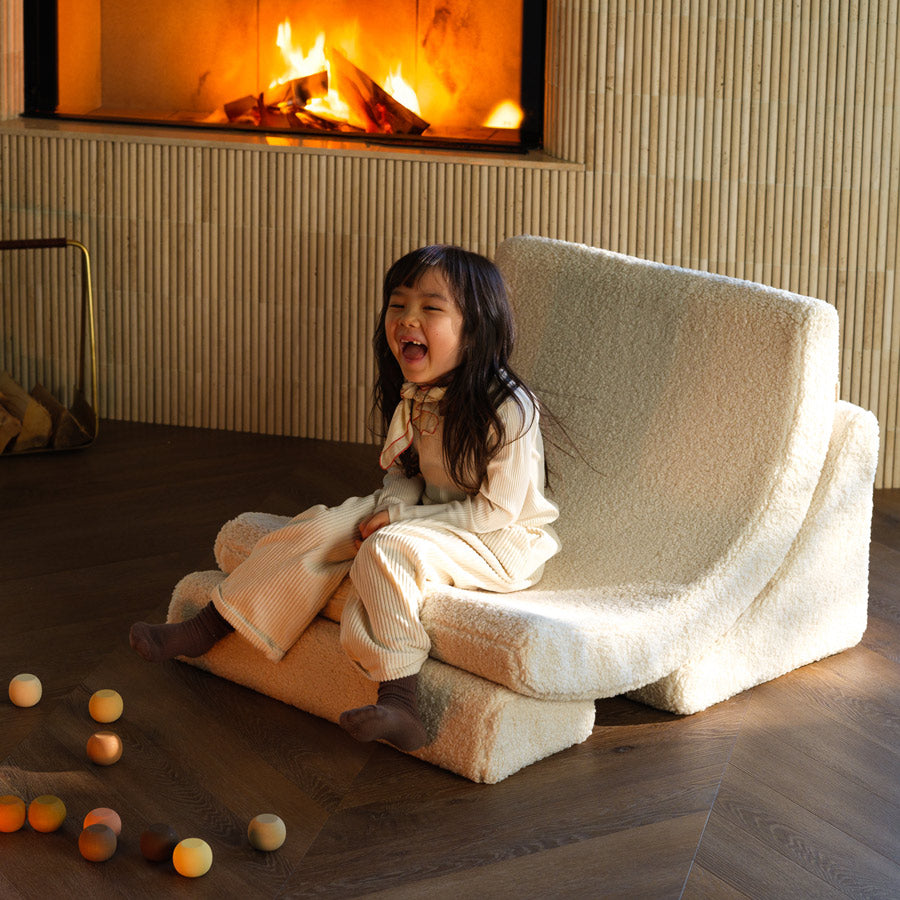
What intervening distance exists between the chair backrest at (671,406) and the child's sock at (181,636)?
569 mm

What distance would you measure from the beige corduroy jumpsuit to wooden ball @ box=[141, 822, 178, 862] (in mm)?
396

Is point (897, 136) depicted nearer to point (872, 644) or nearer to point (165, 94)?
point (872, 644)

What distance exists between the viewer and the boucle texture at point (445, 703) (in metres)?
→ 2.00

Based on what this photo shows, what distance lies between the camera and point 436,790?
6.56ft

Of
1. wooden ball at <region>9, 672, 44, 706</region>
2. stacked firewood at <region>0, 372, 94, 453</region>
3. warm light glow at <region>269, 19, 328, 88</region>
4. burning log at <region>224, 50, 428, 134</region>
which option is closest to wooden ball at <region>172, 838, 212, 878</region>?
wooden ball at <region>9, 672, 44, 706</region>

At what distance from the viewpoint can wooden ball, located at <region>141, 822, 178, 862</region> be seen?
1.79 m

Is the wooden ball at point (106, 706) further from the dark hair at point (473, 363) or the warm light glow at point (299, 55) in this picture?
the warm light glow at point (299, 55)

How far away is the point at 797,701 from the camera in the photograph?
2.31 meters

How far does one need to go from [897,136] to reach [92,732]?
2276mm

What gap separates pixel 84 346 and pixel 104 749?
1883 millimetres

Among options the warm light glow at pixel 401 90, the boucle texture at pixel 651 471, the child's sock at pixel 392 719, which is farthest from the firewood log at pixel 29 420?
the child's sock at pixel 392 719

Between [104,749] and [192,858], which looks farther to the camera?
[104,749]

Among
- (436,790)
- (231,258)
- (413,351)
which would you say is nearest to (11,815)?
(436,790)

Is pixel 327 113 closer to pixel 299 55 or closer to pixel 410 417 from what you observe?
pixel 299 55
